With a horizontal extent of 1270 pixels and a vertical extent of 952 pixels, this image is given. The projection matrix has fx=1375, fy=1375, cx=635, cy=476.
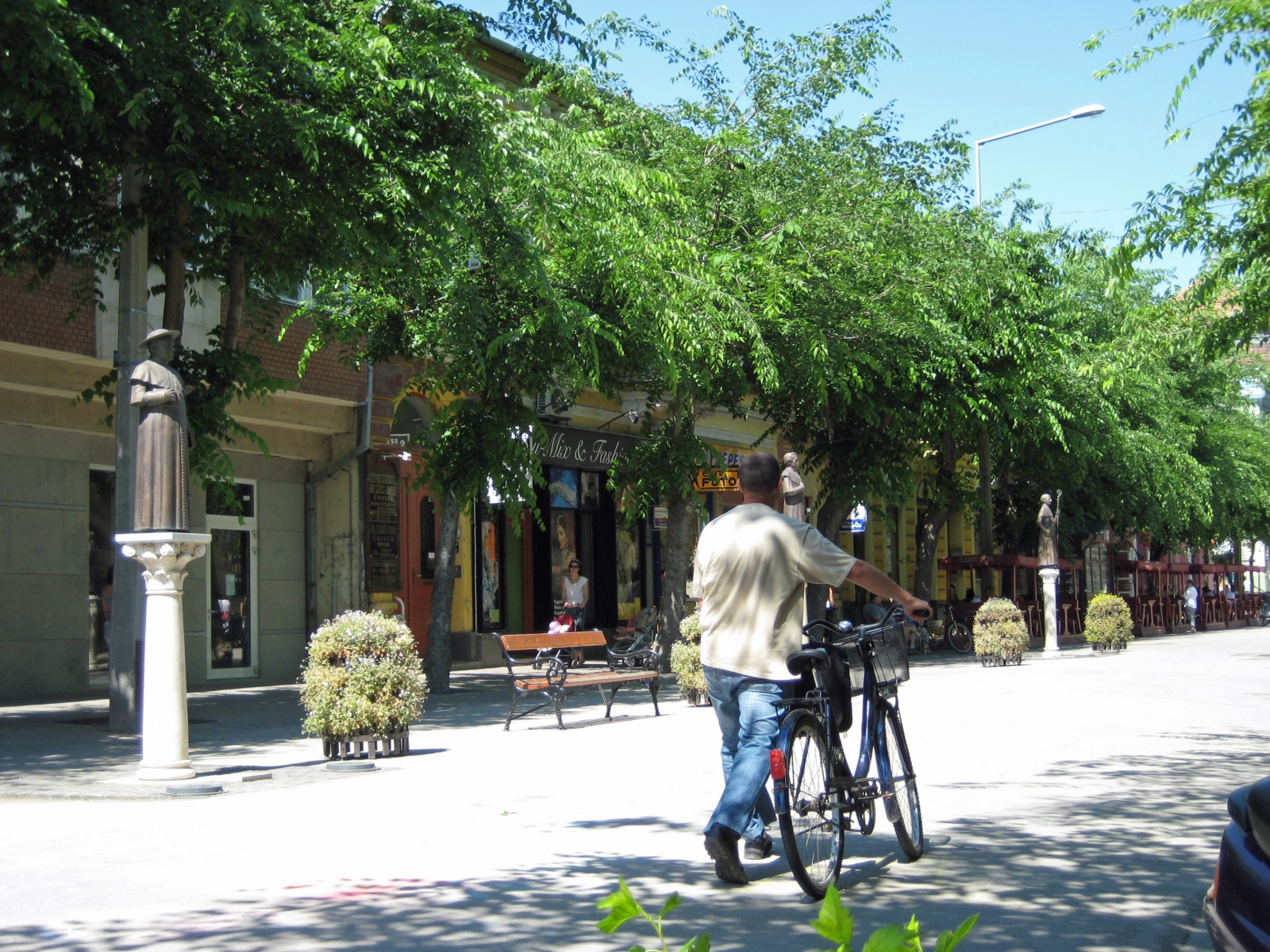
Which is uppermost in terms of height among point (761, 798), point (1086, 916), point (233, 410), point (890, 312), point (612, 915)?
point (890, 312)

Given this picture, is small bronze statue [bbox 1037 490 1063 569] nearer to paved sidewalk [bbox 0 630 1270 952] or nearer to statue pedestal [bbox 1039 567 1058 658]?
statue pedestal [bbox 1039 567 1058 658]

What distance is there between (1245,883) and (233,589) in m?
18.3

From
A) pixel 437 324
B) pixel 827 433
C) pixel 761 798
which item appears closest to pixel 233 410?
pixel 437 324

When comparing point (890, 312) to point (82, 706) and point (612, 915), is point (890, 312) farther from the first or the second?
point (612, 915)

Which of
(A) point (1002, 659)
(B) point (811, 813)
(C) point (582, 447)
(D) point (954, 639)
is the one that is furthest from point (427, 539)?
(B) point (811, 813)

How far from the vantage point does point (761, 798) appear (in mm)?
5973

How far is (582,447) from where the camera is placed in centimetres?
2572

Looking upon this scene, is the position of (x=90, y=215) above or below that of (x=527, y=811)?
above

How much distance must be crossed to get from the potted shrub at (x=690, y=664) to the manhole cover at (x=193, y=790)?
680 centimetres

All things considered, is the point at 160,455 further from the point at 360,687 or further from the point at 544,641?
the point at 544,641

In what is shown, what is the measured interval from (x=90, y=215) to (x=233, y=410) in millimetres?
5217

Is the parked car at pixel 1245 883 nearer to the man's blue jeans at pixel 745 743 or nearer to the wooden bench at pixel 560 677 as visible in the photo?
the man's blue jeans at pixel 745 743

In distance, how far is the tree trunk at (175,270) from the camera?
44.1 feet

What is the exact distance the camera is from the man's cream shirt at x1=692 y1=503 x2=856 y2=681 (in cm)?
586
